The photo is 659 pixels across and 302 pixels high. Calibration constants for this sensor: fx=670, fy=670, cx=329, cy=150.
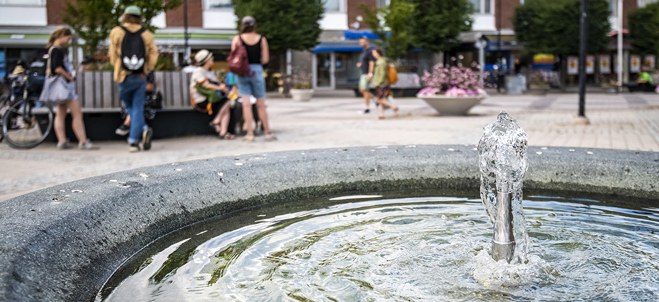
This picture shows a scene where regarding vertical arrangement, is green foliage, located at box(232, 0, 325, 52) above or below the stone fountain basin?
above

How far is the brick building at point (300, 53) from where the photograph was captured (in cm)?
3269

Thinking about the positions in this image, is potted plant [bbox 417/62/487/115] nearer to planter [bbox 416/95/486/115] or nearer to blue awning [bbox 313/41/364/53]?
planter [bbox 416/95/486/115]

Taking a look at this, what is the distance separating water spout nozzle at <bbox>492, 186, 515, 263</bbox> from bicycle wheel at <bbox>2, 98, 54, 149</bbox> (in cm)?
811

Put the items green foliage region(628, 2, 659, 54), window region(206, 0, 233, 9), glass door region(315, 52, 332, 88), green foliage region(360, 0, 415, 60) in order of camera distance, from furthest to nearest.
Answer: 1. glass door region(315, 52, 332, 88)
2. green foliage region(628, 2, 659, 54)
3. window region(206, 0, 233, 9)
4. green foliage region(360, 0, 415, 60)

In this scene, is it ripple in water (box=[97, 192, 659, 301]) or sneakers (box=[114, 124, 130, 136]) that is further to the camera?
sneakers (box=[114, 124, 130, 136])

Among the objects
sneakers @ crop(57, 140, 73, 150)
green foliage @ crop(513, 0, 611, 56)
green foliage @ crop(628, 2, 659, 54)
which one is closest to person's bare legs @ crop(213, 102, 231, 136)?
sneakers @ crop(57, 140, 73, 150)

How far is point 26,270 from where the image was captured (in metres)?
2.24

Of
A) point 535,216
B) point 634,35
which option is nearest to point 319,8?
point 634,35

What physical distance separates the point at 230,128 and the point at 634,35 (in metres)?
36.0

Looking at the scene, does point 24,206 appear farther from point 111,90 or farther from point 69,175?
point 111,90

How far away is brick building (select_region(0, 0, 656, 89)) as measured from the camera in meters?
32.7

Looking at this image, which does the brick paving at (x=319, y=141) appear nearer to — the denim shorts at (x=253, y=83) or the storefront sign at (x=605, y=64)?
the denim shorts at (x=253, y=83)

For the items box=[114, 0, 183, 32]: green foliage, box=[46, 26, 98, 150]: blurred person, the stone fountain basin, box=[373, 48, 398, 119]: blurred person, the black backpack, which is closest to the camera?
the stone fountain basin

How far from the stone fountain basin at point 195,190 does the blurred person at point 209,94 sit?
5.86 meters
